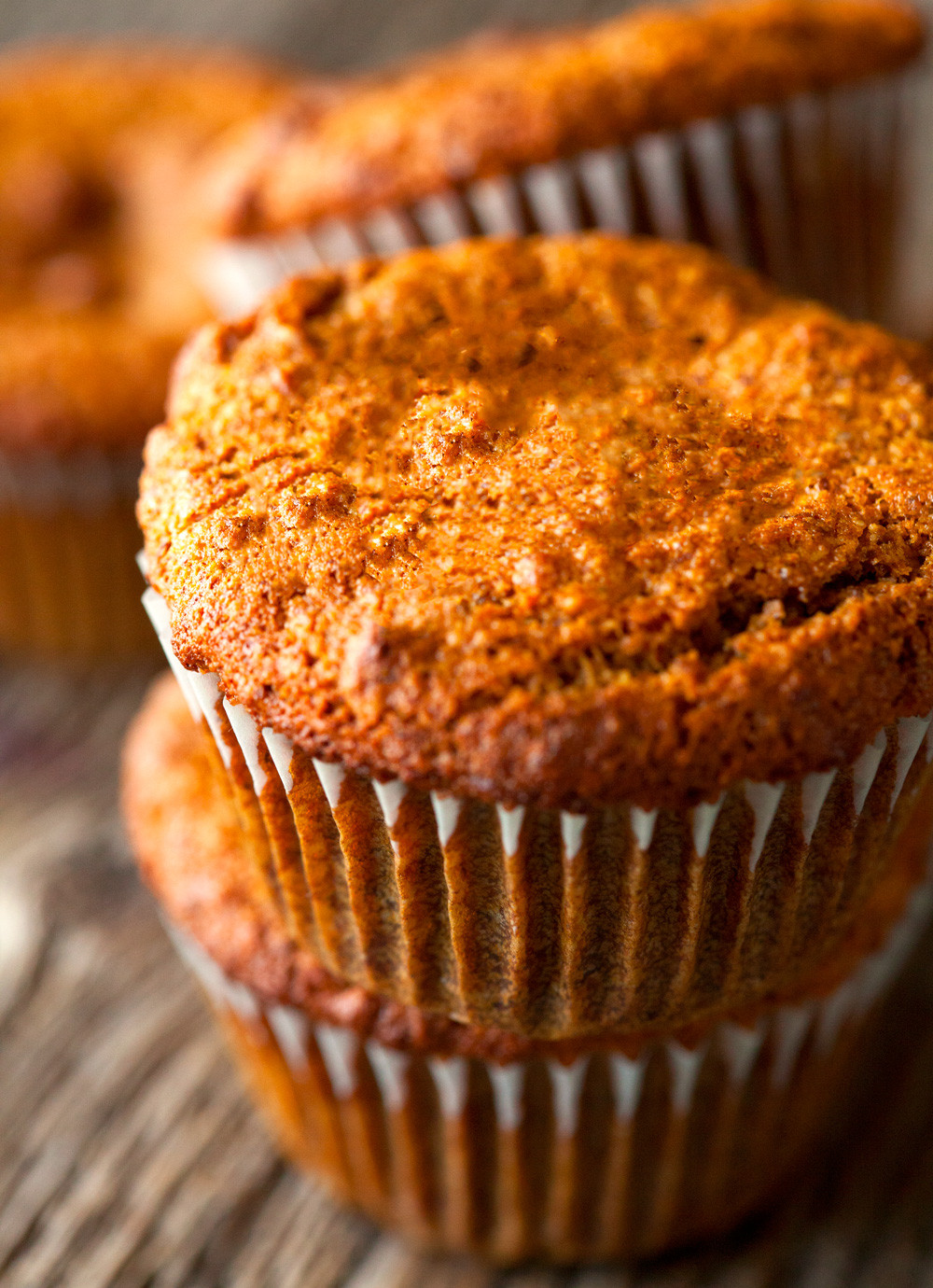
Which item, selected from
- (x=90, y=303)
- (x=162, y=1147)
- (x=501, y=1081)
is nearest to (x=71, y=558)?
(x=90, y=303)

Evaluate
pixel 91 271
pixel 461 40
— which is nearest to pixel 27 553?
pixel 91 271

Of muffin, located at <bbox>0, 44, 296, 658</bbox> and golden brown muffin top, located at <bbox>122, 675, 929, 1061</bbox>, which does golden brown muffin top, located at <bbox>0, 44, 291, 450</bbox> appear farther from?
golden brown muffin top, located at <bbox>122, 675, 929, 1061</bbox>

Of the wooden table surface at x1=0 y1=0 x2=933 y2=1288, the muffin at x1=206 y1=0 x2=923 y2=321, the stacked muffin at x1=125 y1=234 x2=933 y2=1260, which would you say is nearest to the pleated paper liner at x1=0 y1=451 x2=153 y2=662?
the wooden table surface at x1=0 y1=0 x2=933 y2=1288

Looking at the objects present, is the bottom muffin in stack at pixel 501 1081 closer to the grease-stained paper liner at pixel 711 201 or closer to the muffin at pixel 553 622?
the muffin at pixel 553 622

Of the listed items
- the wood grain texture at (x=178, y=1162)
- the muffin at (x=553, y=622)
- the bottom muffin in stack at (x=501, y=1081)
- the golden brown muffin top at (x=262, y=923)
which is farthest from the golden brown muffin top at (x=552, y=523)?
the wood grain texture at (x=178, y=1162)

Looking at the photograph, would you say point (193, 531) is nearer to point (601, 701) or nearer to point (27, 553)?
point (601, 701)

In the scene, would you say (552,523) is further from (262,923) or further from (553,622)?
(262,923)
